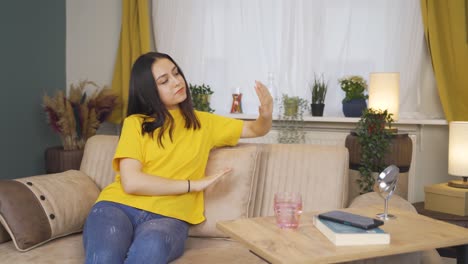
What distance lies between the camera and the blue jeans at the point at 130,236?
1585mm

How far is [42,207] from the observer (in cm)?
192

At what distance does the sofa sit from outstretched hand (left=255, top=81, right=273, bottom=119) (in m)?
0.17

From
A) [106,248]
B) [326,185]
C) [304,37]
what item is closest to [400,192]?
[326,185]

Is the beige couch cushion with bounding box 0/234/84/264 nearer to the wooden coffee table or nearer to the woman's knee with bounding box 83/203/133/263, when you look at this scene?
the woman's knee with bounding box 83/203/133/263

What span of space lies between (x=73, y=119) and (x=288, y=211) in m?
2.33

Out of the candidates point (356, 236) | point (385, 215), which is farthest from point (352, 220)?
point (385, 215)

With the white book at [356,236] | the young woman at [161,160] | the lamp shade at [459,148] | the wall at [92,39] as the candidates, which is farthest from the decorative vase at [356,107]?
the white book at [356,236]

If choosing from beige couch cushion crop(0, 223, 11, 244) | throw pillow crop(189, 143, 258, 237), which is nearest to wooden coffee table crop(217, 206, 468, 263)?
throw pillow crop(189, 143, 258, 237)

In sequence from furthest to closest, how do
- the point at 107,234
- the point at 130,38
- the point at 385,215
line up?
the point at 130,38 → the point at 107,234 → the point at 385,215

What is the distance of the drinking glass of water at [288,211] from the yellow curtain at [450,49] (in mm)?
1979

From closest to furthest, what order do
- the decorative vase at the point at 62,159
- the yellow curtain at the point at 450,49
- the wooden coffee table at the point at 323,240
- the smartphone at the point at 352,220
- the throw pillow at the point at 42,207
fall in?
the wooden coffee table at the point at 323,240 < the smartphone at the point at 352,220 < the throw pillow at the point at 42,207 < the yellow curtain at the point at 450,49 < the decorative vase at the point at 62,159

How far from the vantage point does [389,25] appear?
3.28 meters

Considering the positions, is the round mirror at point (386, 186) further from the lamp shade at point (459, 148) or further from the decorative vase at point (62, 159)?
the decorative vase at point (62, 159)

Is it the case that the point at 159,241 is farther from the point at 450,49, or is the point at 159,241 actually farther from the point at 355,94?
the point at 450,49
